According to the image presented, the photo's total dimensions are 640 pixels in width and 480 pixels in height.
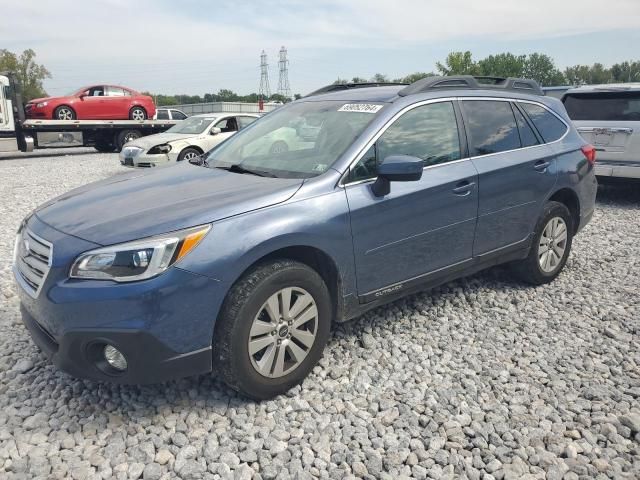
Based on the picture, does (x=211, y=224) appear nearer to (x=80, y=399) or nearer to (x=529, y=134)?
(x=80, y=399)

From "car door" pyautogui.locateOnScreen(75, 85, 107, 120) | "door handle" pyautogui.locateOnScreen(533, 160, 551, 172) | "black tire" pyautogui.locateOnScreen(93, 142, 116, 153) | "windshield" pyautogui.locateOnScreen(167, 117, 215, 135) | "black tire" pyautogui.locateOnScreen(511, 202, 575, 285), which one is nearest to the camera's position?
"door handle" pyautogui.locateOnScreen(533, 160, 551, 172)

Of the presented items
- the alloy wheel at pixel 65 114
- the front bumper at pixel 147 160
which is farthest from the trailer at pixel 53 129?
the front bumper at pixel 147 160

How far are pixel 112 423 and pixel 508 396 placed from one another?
85.8 inches

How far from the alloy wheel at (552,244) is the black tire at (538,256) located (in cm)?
2

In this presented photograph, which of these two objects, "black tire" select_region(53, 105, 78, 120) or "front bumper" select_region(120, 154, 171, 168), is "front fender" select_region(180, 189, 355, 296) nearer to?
"front bumper" select_region(120, 154, 171, 168)

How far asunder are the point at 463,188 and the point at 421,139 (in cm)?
46

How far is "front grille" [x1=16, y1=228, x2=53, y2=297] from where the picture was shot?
2752 mm

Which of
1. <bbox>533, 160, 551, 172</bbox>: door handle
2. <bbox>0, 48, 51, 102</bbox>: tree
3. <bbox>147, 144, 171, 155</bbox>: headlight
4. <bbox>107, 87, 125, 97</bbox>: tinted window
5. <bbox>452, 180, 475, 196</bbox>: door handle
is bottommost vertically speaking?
<bbox>452, 180, 475, 196</bbox>: door handle

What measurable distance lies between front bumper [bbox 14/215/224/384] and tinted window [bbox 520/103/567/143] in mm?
3317

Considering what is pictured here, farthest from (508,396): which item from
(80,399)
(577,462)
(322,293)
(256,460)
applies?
(80,399)

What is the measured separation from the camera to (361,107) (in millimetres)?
3734

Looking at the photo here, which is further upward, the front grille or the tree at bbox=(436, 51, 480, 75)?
the tree at bbox=(436, 51, 480, 75)

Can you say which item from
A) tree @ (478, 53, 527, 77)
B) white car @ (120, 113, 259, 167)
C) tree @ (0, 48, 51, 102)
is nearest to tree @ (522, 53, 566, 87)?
tree @ (478, 53, 527, 77)

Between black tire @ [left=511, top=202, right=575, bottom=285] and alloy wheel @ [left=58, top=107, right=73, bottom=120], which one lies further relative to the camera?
alloy wheel @ [left=58, top=107, right=73, bottom=120]
